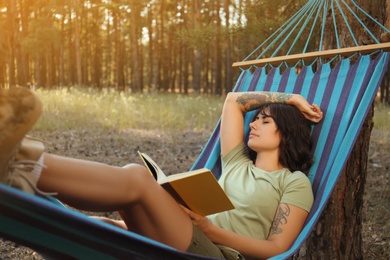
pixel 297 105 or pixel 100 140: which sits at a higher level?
pixel 297 105

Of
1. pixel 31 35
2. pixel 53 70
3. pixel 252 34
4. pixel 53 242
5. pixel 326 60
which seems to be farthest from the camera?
pixel 53 70

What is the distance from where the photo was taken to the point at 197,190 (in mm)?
1775

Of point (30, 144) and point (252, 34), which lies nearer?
point (30, 144)

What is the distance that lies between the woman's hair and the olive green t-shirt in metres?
0.07

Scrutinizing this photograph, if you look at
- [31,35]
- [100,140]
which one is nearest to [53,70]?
[31,35]

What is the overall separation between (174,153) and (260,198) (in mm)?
3851

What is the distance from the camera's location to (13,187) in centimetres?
140

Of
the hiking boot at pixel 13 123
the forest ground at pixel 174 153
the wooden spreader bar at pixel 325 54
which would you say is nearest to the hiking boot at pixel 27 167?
the hiking boot at pixel 13 123

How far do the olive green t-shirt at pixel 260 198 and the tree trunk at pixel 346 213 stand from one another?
2.27ft

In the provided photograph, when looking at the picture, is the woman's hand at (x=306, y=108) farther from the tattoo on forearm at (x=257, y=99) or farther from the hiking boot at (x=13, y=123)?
the hiking boot at (x=13, y=123)

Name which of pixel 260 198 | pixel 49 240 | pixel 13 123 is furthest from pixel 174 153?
pixel 13 123

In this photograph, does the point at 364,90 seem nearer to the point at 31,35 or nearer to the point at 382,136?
the point at 382,136

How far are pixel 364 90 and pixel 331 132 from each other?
22 centimetres

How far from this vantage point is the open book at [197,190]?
1.73m
